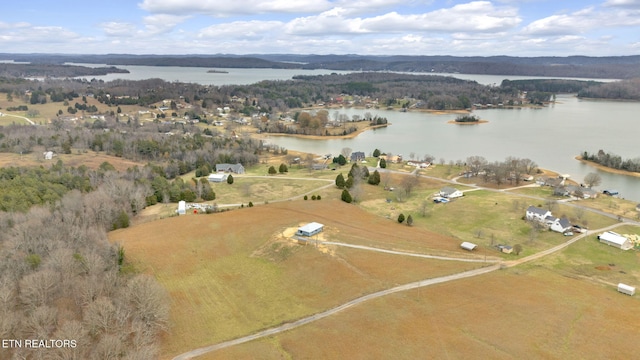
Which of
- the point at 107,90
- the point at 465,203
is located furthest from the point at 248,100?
the point at 465,203

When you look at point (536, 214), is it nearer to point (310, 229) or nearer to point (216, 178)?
point (310, 229)

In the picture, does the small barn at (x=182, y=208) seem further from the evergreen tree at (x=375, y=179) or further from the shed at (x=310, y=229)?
the evergreen tree at (x=375, y=179)

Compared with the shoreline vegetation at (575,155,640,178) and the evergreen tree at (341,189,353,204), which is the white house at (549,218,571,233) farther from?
the shoreline vegetation at (575,155,640,178)

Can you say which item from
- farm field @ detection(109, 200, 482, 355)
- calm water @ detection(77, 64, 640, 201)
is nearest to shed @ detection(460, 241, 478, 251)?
farm field @ detection(109, 200, 482, 355)

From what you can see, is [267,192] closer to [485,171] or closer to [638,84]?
[485,171]

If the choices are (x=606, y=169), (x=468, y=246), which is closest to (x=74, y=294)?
(x=468, y=246)
